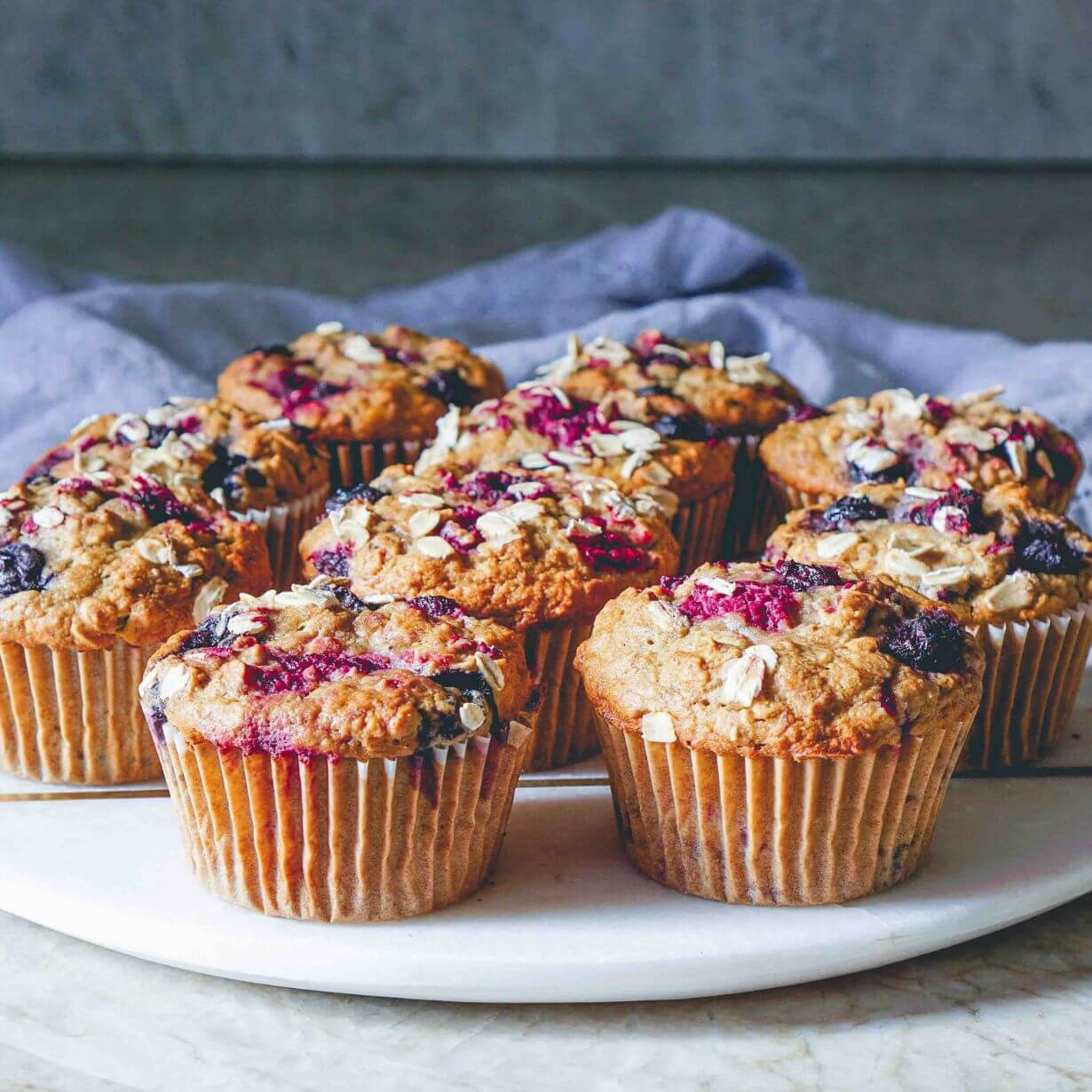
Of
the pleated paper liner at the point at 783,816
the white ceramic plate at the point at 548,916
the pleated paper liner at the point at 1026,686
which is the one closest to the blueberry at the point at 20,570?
the white ceramic plate at the point at 548,916

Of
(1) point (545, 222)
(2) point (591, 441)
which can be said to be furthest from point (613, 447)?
(1) point (545, 222)

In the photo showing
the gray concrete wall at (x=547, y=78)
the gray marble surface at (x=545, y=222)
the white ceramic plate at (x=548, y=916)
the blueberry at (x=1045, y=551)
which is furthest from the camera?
the gray concrete wall at (x=547, y=78)

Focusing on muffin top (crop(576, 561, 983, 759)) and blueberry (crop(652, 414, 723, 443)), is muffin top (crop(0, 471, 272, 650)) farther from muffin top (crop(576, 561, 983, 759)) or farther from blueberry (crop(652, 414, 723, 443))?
blueberry (crop(652, 414, 723, 443))

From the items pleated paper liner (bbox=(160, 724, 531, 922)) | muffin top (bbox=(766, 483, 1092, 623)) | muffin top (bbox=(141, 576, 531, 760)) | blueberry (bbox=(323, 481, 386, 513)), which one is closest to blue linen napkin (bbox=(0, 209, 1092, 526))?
muffin top (bbox=(766, 483, 1092, 623))

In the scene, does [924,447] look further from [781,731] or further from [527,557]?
[781,731]

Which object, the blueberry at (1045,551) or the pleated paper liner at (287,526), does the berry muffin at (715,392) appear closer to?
the pleated paper liner at (287,526)
